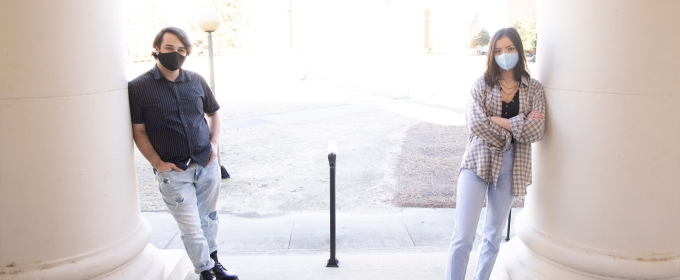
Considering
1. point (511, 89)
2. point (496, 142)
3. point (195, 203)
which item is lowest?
point (195, 203)

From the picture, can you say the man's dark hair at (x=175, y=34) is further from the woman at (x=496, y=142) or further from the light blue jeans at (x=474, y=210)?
the light blue jeans at (x=474, y=210)

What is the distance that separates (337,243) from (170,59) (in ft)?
9.51

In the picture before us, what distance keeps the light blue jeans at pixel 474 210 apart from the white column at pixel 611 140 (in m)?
0.24

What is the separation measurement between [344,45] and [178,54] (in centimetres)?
4633

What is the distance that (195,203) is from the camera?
3627 mm

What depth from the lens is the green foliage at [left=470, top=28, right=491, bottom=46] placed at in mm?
44487

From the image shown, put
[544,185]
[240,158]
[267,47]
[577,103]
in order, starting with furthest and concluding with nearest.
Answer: [267,47] → [240,158] → [544,185] → [577,103]

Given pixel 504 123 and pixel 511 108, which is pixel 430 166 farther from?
pixel 504 123

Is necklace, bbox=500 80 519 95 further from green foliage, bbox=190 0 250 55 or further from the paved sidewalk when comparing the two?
green foliage, bbox=190 0 250 55

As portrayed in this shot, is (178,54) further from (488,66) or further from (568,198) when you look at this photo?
(568,198)

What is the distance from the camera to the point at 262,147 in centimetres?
1162

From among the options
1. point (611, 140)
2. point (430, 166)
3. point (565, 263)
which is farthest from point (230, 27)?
point (611, 140)

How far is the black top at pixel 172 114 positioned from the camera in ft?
10.8

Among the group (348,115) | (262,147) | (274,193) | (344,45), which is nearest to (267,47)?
(344,45)
